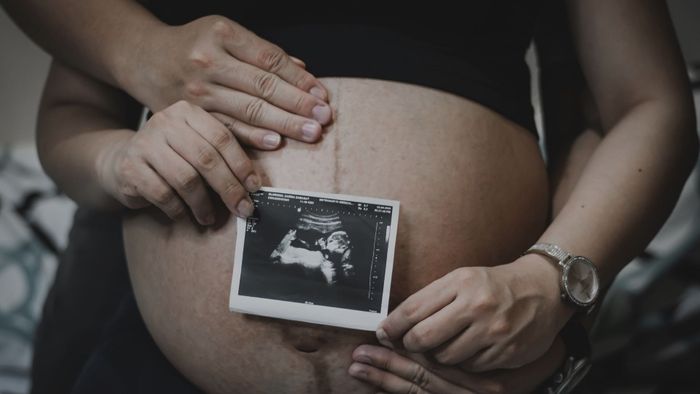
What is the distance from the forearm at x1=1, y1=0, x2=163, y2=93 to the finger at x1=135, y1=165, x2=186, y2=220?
0.55ft

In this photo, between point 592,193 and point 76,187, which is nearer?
point 592,193

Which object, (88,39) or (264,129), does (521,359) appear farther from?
(88,39)

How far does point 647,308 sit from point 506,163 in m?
0.84

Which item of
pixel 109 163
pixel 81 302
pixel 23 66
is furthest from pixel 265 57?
pixel 23 66

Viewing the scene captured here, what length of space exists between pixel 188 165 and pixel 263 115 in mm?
111

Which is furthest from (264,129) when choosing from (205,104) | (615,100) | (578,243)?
(615,100)

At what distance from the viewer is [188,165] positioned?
667 mm

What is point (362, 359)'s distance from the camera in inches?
27.5

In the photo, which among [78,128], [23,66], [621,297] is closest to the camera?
[78,128]

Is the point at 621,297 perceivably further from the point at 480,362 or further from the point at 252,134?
the point at 252,134

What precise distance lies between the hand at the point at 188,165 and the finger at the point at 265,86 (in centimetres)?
6

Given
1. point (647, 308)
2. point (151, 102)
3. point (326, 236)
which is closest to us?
point (326, 236)

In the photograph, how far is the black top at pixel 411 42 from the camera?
30.0 inches

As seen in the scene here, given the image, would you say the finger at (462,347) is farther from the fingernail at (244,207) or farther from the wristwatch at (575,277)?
the fingernail at (244,207)
